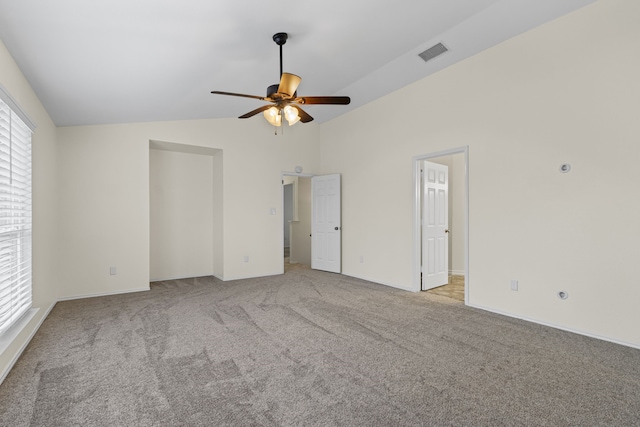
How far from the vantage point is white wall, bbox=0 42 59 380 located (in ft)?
8.36

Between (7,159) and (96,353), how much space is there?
175 centimetres

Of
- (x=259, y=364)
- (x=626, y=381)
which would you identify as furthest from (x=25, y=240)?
(x=626, y=381)

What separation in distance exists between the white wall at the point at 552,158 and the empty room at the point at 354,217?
19 mm

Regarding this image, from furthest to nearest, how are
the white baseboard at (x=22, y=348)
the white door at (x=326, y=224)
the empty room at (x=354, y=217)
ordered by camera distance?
the white door at (x=326, y=224) < the white baseboard at (x=22, y=348) < the empty room at (x=354, y=217)

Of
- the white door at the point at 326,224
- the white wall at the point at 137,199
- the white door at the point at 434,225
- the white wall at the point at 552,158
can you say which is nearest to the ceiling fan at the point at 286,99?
the white wall at the point at 552,158

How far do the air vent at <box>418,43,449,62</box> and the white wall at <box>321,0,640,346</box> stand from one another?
1.27 ft

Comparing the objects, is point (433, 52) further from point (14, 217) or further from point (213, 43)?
point (14, 217)

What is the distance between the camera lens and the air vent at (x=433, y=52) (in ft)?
12.7

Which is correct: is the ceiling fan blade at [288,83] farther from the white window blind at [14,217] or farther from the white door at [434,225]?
the white door at [434,225]

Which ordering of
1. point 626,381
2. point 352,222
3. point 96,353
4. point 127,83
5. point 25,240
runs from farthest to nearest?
point 352,222, point 127,83, point 25,240, point 96,353, point 626,381

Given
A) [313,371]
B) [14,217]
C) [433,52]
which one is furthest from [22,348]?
[433,52]

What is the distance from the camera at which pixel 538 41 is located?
3.44 m

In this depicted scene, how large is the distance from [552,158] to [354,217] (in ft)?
10.6

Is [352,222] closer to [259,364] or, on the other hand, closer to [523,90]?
[523,90]
